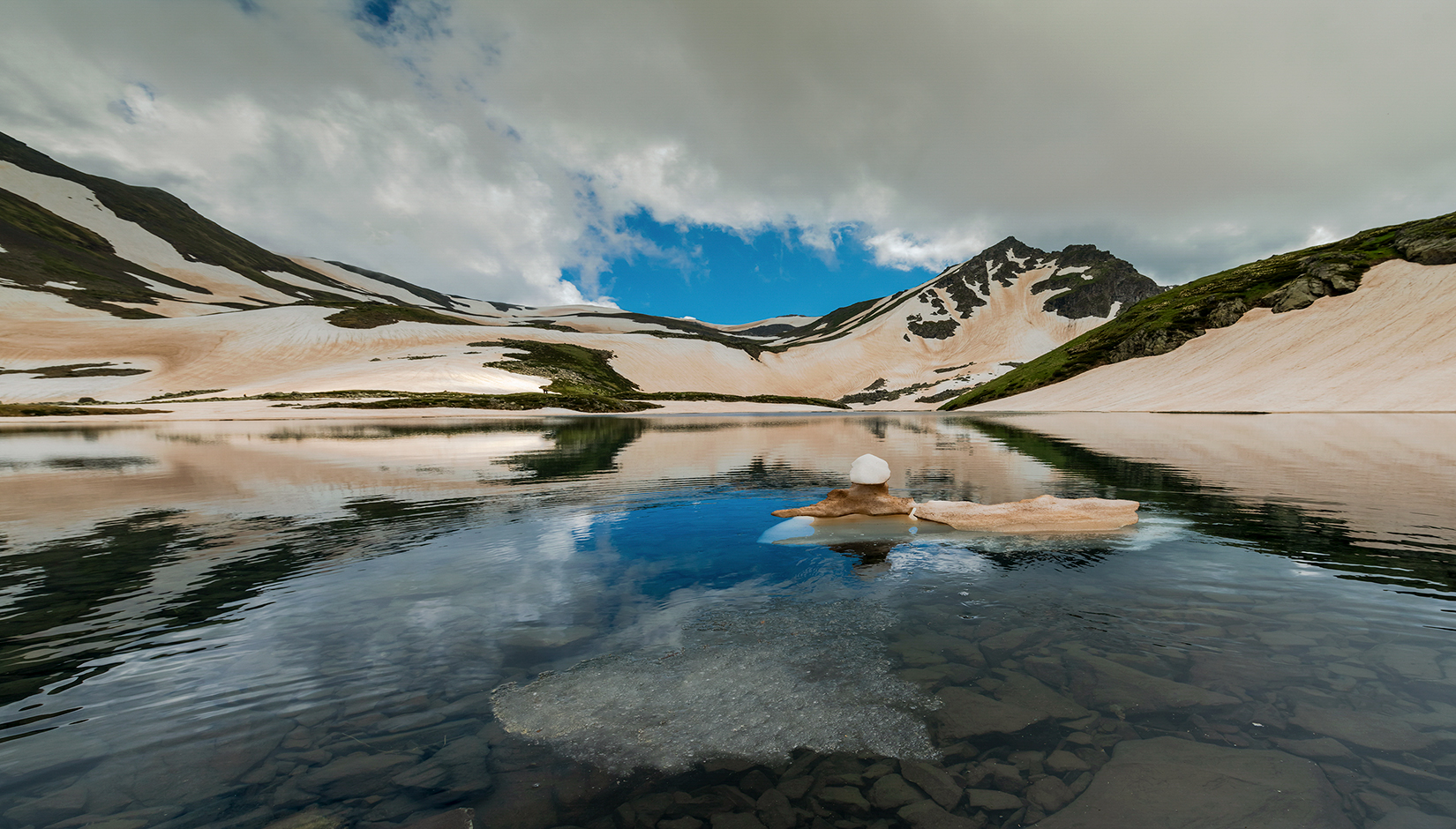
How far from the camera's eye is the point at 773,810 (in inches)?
198

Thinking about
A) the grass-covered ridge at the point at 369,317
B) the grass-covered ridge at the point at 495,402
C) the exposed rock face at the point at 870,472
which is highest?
the grass-covered ridge at the point at 369,317

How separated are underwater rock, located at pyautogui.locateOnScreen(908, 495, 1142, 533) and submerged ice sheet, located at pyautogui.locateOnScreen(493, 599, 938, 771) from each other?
26.4 feet

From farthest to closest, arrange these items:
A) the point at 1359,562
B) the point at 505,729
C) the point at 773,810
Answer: the point at 1359,562
the point at 505,729
the point at 773,810

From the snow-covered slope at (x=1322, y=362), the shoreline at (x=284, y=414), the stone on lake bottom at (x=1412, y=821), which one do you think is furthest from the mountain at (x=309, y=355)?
the stone on lake bottom at (x=1412, y=821)

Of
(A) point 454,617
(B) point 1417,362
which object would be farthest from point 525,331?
(B) point 1417,362

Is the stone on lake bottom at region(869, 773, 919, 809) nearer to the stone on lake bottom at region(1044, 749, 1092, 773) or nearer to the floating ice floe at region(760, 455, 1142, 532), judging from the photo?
the stone on lake bottom at region(1044, 749, 1092, 773)

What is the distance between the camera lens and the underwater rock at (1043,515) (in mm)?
15258

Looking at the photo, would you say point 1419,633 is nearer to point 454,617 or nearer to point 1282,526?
point 1282,526

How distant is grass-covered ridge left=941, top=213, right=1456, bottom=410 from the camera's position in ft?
307

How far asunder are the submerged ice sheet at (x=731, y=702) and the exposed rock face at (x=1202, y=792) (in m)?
1.57

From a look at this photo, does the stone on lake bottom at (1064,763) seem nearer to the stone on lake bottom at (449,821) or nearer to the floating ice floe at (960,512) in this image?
the stone on lake bottom at (449,821)

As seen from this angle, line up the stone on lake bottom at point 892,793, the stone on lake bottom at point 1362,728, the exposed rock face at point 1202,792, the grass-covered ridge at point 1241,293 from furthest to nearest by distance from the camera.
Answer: the grass-covered ridge at point 1241,293, the stone on lake bottom at point 1362,728, the stone on lake bottom at point 892,793, the exposed rock face at point 1202,792

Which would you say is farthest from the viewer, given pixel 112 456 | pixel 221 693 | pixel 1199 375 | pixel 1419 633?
pixel 1199 375

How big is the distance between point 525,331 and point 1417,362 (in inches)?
7222
